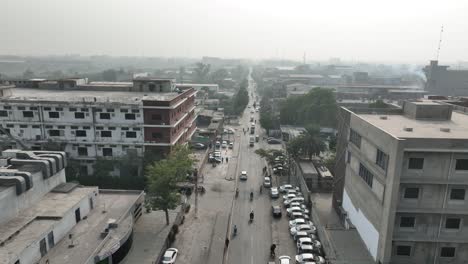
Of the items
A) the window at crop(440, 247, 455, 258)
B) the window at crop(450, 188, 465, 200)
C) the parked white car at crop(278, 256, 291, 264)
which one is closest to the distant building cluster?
the parked white car at crop(278, 256, 291, 264)

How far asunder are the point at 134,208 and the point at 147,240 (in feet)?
9.94

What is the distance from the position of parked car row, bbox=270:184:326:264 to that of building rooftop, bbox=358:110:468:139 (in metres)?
9.81

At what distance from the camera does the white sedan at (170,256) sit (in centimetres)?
2322

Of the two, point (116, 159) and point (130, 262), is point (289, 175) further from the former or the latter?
point (130, 262)

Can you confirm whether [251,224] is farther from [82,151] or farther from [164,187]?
[82,151]

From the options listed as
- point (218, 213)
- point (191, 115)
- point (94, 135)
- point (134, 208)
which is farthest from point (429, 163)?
point (191, 115)

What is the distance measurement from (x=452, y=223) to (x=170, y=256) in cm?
1815

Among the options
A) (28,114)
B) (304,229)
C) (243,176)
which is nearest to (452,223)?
(304,229)

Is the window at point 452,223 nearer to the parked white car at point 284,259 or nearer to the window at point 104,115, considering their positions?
the parked white car at point 284,259

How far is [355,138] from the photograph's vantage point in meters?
26.6

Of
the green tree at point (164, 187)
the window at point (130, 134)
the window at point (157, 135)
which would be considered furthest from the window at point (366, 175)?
the window at point (130, 134)

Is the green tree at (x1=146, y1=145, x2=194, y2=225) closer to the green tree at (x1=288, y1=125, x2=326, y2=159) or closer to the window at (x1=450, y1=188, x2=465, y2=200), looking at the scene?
the green tree at (x1=288, y1=125, x2=326, y2=159)

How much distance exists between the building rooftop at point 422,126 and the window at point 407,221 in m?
4.99

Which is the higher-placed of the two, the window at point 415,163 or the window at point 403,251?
the window at point 415,163
